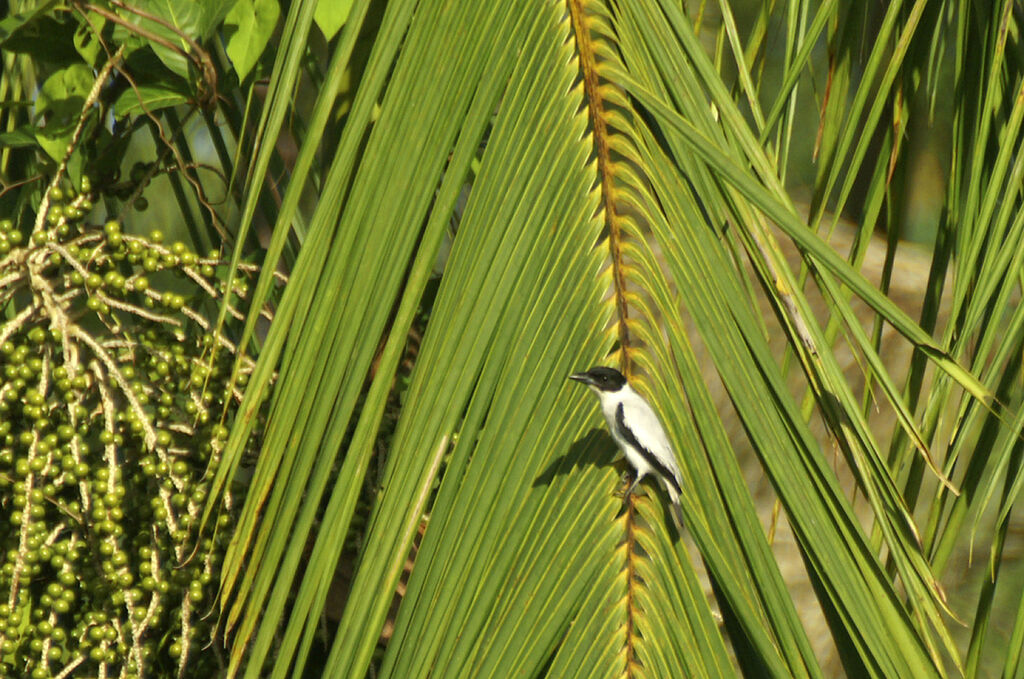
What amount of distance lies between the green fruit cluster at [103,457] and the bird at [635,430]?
743mm

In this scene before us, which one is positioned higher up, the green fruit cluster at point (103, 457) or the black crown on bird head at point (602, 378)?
the black crown on bird head at point (602, 378)

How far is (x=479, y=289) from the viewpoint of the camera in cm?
158

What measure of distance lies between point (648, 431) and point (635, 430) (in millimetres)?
31

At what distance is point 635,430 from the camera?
1612mm

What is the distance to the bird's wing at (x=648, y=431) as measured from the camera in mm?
1517

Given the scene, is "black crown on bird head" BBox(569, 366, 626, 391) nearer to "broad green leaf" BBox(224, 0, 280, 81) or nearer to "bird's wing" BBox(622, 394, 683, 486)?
"bird's wing" BBox(622, 394, 683, 486)

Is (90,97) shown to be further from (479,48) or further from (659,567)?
(659,567)

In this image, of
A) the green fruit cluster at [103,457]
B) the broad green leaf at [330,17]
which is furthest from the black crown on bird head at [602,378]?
the broad green leaf at [330,17]

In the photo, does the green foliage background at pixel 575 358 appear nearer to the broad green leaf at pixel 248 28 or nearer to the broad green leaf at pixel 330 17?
the broad green leaf at pixel 330 17

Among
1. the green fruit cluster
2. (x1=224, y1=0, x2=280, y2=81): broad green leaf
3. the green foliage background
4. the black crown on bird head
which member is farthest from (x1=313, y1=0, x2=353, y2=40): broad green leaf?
the black crown on bird head

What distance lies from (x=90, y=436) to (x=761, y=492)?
11.7 feet

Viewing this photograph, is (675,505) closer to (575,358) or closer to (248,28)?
(575,358)

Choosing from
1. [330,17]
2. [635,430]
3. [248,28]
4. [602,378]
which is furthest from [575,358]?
[248,28]

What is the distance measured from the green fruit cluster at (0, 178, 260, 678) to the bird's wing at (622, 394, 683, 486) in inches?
30.1
